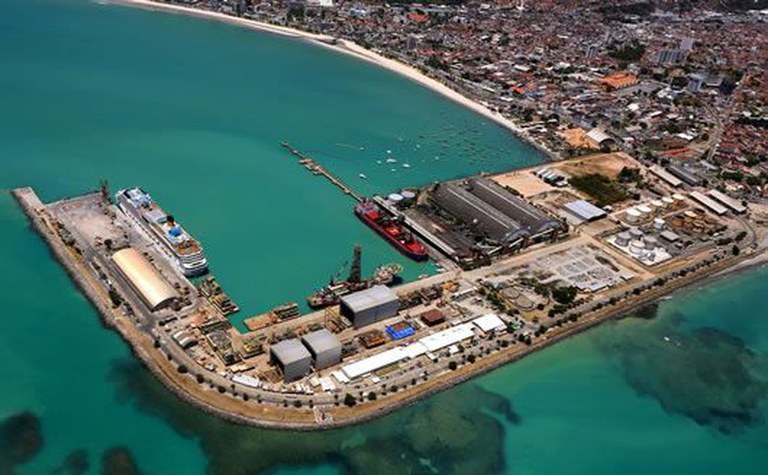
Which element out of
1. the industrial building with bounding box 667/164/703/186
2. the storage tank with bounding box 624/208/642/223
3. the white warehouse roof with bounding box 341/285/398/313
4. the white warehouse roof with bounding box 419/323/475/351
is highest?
the industrial building with bounding box 667/164/703/186

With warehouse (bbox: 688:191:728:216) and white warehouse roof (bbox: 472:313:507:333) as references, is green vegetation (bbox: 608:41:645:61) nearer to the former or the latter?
warehouse (bbox: 688:191:728:216)

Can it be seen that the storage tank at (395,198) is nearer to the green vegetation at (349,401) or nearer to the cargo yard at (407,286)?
the cargo yard at (407,286)

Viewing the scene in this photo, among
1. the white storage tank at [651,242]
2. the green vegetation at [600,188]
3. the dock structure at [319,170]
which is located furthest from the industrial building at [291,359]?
the green vegetation at [600,188]

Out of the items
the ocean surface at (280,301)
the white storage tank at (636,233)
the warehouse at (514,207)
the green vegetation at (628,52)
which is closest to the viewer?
the ocean surface at (280,301)

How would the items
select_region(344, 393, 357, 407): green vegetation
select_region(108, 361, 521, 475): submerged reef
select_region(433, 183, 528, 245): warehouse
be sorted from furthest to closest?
select_region(433, 183, 528, 245): warehouse < select_region(344, 393, 357, 407): green vegetation < select_region(108, 361, 521, 475): submerged reef

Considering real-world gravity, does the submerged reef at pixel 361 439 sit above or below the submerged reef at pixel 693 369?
below

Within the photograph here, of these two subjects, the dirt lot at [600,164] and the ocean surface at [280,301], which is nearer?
the ocean surface at [280,301]

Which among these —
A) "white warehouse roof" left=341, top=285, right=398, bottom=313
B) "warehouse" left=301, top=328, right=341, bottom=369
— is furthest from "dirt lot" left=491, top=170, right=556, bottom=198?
"warehouse" left=301, top=328, right=341, bottom=369
